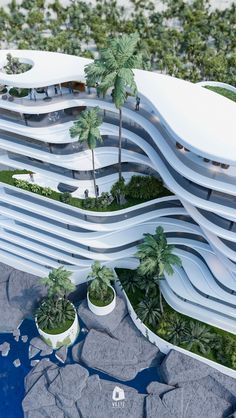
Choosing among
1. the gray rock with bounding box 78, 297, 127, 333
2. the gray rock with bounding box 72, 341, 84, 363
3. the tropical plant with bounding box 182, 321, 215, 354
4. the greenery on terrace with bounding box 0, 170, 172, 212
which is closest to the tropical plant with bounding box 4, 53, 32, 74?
the greenery on terrace with bounding box 0, 170, 172, 212

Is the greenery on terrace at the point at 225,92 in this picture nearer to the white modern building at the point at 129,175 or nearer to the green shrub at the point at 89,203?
the white modern building at the point at 129,175

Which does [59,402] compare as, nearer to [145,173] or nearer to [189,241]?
[189,241]

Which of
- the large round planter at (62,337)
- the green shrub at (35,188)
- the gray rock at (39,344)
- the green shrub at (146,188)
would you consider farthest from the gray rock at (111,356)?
the green shrub at (35,188)

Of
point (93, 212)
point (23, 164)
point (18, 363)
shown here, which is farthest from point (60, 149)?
point (18, 363)

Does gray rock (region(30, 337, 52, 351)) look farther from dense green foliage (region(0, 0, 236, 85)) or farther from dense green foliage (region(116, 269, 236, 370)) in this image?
dense green foliage (region(0, 0, 236, 85))

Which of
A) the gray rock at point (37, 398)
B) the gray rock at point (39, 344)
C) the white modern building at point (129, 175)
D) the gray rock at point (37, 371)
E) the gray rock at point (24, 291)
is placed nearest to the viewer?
the white modern building at point (129, 175)

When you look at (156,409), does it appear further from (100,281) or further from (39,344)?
(39,344)
